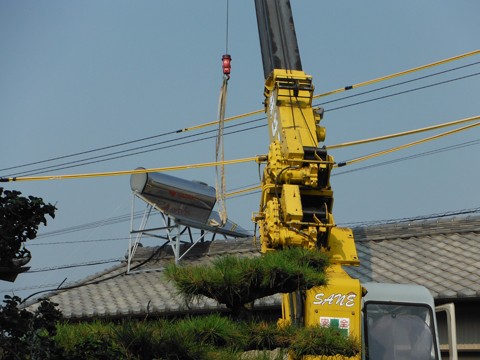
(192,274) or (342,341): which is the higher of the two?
(192,274)

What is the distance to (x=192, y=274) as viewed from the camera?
5.09 metres

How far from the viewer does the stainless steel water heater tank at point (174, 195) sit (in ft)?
49.2

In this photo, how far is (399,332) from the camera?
6.47 meters

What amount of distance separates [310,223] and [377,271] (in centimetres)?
465

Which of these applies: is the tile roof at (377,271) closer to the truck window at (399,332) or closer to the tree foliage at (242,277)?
the truck window at (399,332)

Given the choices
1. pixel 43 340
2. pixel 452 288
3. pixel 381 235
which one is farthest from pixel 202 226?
pixel 43 340

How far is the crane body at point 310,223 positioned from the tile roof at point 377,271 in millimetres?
2727

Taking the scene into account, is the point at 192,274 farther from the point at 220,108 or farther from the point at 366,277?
the point at 366,277

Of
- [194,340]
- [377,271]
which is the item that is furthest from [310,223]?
[377,271]

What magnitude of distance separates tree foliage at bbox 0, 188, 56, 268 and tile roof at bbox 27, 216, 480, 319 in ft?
19.2

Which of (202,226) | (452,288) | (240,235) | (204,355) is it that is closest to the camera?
(204,355)

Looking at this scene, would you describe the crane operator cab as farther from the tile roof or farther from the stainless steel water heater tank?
the stainless steel water heater tank

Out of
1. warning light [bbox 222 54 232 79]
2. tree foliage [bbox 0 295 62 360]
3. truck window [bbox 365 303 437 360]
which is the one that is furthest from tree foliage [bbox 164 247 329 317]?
warning light [bbox 222 54 232 79]

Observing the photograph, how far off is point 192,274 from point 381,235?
887cm
